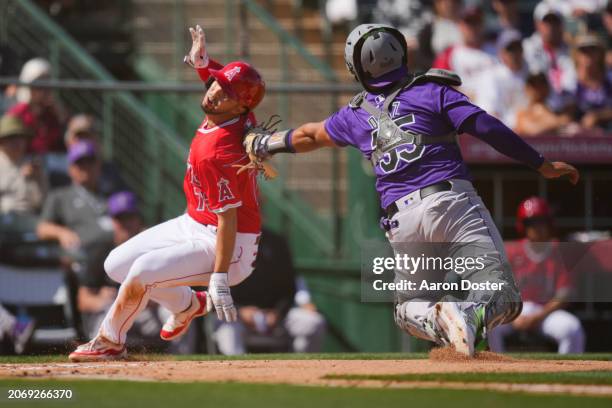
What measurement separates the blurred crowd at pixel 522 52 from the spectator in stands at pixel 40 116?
3.52 meters

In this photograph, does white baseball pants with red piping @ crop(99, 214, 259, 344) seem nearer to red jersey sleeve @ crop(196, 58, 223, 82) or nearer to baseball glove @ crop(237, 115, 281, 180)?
baseball glove @ crop(237, 115, 281, 180)

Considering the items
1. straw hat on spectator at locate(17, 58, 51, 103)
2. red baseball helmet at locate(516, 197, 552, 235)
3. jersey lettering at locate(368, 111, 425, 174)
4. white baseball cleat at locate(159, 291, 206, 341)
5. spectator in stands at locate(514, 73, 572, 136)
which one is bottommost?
white baseball cleat at locate(159, 291, 206, 341)

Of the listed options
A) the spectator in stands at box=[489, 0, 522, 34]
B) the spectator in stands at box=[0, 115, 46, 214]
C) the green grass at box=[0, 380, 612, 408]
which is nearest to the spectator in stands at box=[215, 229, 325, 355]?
the spectator in stands at box=[0, 115, 46, 214]

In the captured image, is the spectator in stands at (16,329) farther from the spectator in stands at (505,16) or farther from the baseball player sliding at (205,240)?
the spectator in stands at (505,16)

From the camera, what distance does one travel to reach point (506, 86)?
12086 millimetres

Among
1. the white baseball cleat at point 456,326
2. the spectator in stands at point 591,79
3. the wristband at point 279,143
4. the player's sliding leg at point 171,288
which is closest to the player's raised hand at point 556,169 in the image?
the white baseball cleat at point 456,326

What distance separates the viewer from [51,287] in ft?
34.5

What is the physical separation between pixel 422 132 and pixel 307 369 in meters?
1.54

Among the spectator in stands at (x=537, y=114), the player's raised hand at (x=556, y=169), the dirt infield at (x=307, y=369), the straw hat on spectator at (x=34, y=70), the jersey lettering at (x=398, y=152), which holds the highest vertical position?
the straw hat on spectator at (x=34, y=70)

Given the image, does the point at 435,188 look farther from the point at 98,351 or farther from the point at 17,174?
the point at 17,174

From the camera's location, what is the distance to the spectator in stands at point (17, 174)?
1070cm

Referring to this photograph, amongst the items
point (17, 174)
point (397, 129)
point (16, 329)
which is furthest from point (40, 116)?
point (397, 129)

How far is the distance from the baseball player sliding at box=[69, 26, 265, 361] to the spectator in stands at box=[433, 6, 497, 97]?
4.90 m

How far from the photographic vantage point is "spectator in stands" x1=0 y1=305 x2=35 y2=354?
33.7ft
